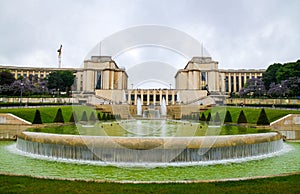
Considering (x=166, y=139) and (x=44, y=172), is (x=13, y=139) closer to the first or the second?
(x=44, y=172)

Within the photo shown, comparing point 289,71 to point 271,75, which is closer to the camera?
point 289,71

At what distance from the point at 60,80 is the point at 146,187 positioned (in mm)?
89755

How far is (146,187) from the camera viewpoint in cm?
631

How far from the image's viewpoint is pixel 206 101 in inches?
2539

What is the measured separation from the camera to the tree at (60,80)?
8981cm

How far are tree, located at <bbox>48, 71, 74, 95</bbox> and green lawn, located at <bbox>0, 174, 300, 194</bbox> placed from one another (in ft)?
289

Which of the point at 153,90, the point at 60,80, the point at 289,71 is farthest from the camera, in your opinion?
the point at 60,80

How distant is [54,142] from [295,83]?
59.5 m

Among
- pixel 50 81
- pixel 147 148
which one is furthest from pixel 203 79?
pixel 147 148

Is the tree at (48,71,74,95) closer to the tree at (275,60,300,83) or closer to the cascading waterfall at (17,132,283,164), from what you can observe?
the tree at (275,60,300,83)

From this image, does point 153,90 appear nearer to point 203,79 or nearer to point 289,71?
point 203,79

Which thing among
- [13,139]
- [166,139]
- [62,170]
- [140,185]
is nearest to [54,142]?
[62,170]

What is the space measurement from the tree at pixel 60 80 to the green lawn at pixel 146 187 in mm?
88031

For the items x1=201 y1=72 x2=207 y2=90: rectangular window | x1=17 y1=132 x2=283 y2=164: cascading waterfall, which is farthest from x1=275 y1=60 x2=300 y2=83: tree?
x1=17 y1=132 x2=283 y2=164: cascading waterfall
